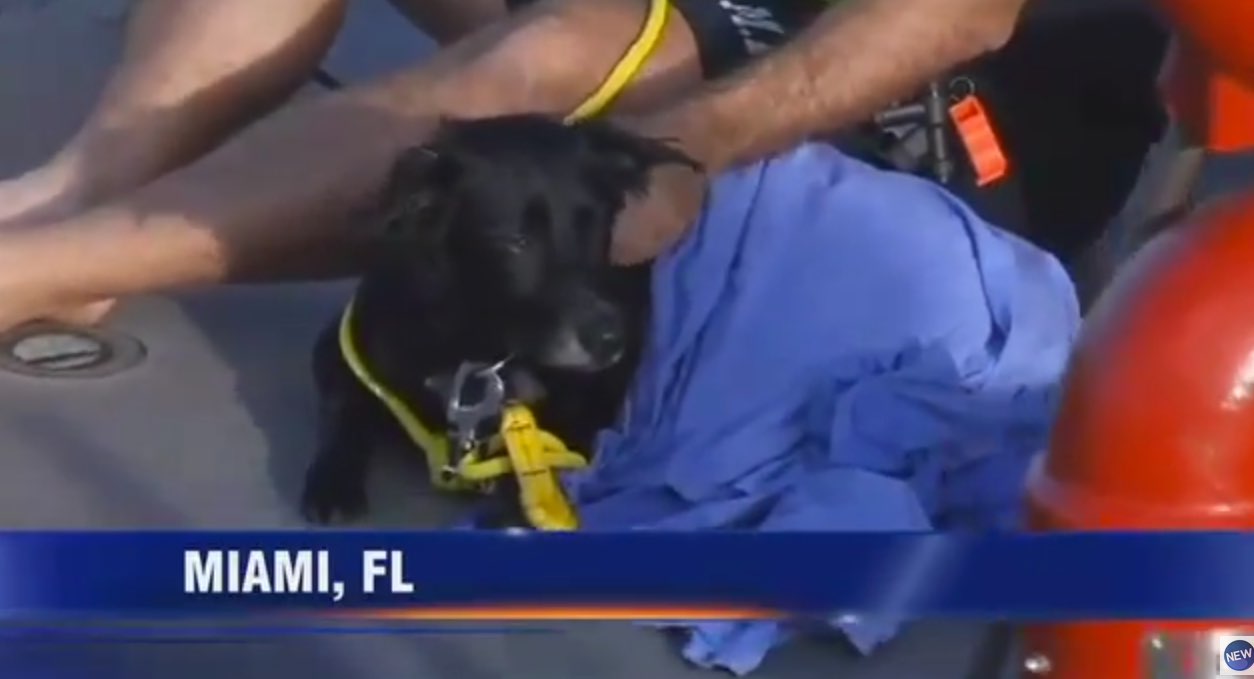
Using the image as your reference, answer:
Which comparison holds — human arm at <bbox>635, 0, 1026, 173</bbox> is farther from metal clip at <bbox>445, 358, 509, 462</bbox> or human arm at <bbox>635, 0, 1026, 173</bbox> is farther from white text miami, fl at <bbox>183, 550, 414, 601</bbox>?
white text miami, fl at <bbox>183, 550, 414, 601</bbox>

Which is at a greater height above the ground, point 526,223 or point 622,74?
point 622,74

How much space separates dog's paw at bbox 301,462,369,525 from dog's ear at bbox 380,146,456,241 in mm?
190

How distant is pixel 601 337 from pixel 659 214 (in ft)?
0.39

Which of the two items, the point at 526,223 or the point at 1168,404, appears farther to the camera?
the point at 526,223

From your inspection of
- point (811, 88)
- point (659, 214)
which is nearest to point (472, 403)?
point (659, 214)

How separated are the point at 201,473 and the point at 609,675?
40 cm

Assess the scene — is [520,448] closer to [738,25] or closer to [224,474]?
[224,474]

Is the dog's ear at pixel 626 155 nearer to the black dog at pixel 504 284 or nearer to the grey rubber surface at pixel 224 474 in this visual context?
the black dog at pixel 504 284

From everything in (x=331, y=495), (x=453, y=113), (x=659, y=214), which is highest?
(x=453, y=113)

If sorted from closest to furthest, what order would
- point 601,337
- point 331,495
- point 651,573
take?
1. point 651,573
2. point 331,495
3. point 601,337

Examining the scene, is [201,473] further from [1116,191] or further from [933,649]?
[1116,191]

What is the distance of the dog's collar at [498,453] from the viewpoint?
160 cm

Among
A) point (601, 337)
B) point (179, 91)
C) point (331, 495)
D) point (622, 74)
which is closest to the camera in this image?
point (331, 495)

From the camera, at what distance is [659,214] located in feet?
5.88
